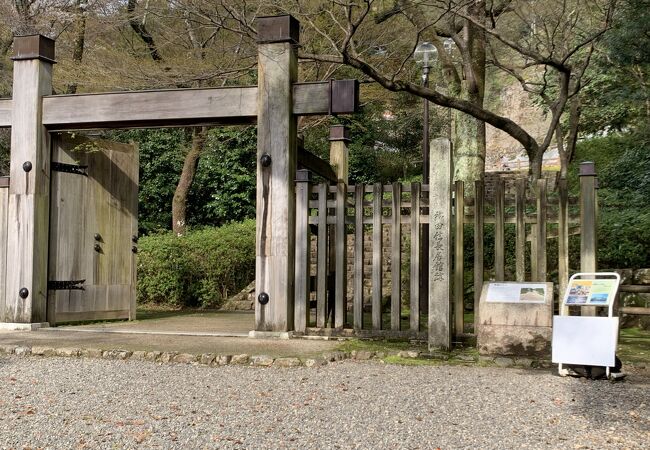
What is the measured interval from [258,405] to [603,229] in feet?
28.5

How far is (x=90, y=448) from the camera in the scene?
371 cm

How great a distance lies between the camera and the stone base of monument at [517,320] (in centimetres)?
657

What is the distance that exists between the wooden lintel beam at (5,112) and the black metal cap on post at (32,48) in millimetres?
591

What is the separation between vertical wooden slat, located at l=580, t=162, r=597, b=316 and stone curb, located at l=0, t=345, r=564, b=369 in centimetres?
113

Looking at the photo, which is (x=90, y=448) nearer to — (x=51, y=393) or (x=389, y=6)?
(x=51, y=393)

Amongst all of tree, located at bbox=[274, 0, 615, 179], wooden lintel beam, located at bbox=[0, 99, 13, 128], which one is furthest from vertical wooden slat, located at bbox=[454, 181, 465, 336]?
wooden lintel beam, located at bbox=[0, 99, 13, 128]

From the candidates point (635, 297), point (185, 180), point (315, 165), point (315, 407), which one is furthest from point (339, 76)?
point (315, 407)

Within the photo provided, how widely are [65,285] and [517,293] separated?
6.02m

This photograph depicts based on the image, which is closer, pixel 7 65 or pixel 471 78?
pixel 471 78

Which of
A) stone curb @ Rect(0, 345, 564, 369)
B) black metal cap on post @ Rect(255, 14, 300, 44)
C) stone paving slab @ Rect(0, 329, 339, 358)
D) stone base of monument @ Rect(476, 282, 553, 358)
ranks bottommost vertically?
stone curb @ Rect(0, 345, 564, 369)

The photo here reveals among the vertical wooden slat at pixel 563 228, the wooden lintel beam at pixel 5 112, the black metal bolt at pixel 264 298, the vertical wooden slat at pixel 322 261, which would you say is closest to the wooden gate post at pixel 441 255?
the vertical wooden slat at pixel 563 228

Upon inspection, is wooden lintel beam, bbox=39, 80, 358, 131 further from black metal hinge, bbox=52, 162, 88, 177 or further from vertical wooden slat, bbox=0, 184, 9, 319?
vertical wooden slat, bbox=0, 184, 9, 319

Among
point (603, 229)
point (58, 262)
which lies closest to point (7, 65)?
point (58, 262)

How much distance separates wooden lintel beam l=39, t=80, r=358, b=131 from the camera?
809 cm
